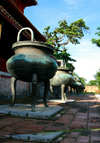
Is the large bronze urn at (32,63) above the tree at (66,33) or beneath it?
beneath

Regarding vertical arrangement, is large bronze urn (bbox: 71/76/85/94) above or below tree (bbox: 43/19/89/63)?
below

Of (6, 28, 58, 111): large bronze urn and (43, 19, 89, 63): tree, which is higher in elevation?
(43, 19, 89, 63): tree

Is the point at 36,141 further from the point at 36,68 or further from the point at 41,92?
the point at 41,92

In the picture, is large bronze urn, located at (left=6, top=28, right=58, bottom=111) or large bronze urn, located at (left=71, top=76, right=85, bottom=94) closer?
large bronze urn, located at (left=6, top=28, right=58, bottom=111)

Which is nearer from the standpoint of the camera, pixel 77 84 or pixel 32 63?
pixel 32 63

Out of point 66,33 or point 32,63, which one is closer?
point 32,63

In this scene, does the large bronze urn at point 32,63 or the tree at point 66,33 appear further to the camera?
the tree at point 66,33

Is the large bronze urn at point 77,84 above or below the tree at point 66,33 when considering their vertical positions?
below

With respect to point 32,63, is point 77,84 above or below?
below

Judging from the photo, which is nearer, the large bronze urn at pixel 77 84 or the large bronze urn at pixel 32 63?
the large bronze urn at pixel 32 63

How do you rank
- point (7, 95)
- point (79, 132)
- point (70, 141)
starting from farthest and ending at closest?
point (7, 95), point (79, 132), point (70, 141)

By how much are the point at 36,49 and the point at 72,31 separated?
82.8ft

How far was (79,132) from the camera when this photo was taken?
203 cm

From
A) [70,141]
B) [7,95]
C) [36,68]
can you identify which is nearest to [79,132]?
[70,141]
